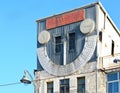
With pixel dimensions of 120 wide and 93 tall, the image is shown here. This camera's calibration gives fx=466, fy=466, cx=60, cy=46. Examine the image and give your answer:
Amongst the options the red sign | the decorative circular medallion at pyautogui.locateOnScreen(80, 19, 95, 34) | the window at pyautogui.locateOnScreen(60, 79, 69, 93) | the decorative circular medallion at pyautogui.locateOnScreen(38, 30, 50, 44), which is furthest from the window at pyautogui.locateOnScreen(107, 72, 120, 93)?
the decorative circular medallion at pyautogui.locateOnScreen(38, 30, 50, 44)

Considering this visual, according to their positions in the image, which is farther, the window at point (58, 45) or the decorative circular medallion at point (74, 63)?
the window at point (58, 45)

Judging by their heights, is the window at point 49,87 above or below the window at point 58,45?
below

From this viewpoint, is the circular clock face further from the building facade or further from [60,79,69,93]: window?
[60,79,69,93]: window

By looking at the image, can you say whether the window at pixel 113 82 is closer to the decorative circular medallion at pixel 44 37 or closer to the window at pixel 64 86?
the window at pixel 64 86

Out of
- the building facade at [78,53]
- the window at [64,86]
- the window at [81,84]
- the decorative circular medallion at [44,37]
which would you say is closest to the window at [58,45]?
the building facade at [78,53]

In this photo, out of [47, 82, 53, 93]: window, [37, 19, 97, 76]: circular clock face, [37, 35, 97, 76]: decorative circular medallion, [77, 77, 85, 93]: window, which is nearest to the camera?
[77, 77, 85, 93]: window

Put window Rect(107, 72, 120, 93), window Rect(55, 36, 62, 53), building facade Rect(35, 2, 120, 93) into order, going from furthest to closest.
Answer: window Rect(55, 36, 62, 53), building facade Rect(35, 2, 120, 93), window Rect(107, 72, 120, 93)

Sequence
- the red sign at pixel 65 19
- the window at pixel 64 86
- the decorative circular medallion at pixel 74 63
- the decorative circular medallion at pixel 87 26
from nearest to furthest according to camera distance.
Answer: the decorative circular medallion at pixel 74 63 → the decorative circular medallion at pixel 87 26 → the window at pixel 64 86 → the red sign at pixel 65 19

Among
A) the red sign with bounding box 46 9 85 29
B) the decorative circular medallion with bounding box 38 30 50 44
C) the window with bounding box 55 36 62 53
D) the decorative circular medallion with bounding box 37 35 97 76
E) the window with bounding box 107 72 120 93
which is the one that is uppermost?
the red sign with bounding box 46 9 85 29

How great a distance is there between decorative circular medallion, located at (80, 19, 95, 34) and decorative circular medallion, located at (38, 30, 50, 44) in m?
3.49

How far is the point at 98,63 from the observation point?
36.7 m

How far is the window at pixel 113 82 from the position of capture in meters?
35.9

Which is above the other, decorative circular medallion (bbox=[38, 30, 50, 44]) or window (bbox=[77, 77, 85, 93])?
decorative circular medallion (bbox=[38, 30, 50, 44])

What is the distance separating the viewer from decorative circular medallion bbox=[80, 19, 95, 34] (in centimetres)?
3784
